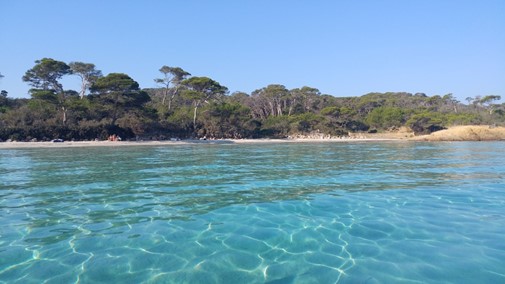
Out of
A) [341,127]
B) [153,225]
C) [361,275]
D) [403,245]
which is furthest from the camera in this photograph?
[341,127]

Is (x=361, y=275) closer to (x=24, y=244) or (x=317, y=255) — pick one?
(x=317, y=255)

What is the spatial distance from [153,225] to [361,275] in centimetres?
313

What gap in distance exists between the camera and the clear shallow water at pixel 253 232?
3574 mm

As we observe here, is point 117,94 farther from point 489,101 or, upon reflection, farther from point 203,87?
point 489,101

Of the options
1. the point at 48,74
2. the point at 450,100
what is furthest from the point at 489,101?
the point at 48,74

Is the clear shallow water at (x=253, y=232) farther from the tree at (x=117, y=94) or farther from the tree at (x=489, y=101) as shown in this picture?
the tree at (x=489, y=101)

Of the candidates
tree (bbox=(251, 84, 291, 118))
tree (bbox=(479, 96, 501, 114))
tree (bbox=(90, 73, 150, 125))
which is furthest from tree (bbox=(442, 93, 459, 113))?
tree (bbox=(90, 73, 150, 125))

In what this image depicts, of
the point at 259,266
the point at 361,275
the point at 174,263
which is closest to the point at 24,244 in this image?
the point at 174,263

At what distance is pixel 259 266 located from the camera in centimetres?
371

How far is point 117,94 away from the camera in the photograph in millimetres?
38250

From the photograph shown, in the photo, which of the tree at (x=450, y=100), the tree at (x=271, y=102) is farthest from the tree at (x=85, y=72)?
the tree at (x=450, y=100)

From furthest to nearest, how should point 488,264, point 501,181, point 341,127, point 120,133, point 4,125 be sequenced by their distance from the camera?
1. point 341,127
2. point 120,133
3. point 4,125
4. point 501,181
5. point 488,264

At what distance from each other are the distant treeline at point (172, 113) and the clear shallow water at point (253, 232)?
91.9 ft

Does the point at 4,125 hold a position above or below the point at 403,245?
above
